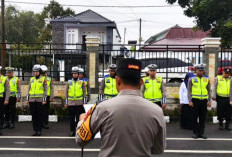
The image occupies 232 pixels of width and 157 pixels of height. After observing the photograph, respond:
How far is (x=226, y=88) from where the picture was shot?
1077 cm

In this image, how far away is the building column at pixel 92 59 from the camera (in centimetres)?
1560

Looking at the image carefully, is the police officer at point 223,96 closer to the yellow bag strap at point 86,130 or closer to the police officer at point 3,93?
the police officer at point 3,93

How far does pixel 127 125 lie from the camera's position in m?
2.58

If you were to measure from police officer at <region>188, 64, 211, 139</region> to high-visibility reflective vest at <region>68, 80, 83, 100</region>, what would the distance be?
2.92m

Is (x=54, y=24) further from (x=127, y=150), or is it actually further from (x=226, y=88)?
(x=127, y=150)

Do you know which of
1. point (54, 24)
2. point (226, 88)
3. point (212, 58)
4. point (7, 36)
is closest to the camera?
point (226, 88)

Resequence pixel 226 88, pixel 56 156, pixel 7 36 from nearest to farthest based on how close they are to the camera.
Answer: pixel 56 156
pixel 226 88
pixel 7 36

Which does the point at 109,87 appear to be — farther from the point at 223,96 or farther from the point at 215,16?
the point at 215,16

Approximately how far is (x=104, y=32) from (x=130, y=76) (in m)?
38.7

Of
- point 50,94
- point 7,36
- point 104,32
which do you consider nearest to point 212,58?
point 50,94

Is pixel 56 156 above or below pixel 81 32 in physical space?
below

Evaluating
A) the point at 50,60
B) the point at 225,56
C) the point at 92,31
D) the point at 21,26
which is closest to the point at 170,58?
the point at 225,56

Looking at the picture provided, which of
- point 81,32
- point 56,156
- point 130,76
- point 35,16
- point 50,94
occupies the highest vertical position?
point 35,16

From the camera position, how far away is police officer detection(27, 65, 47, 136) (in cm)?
978
